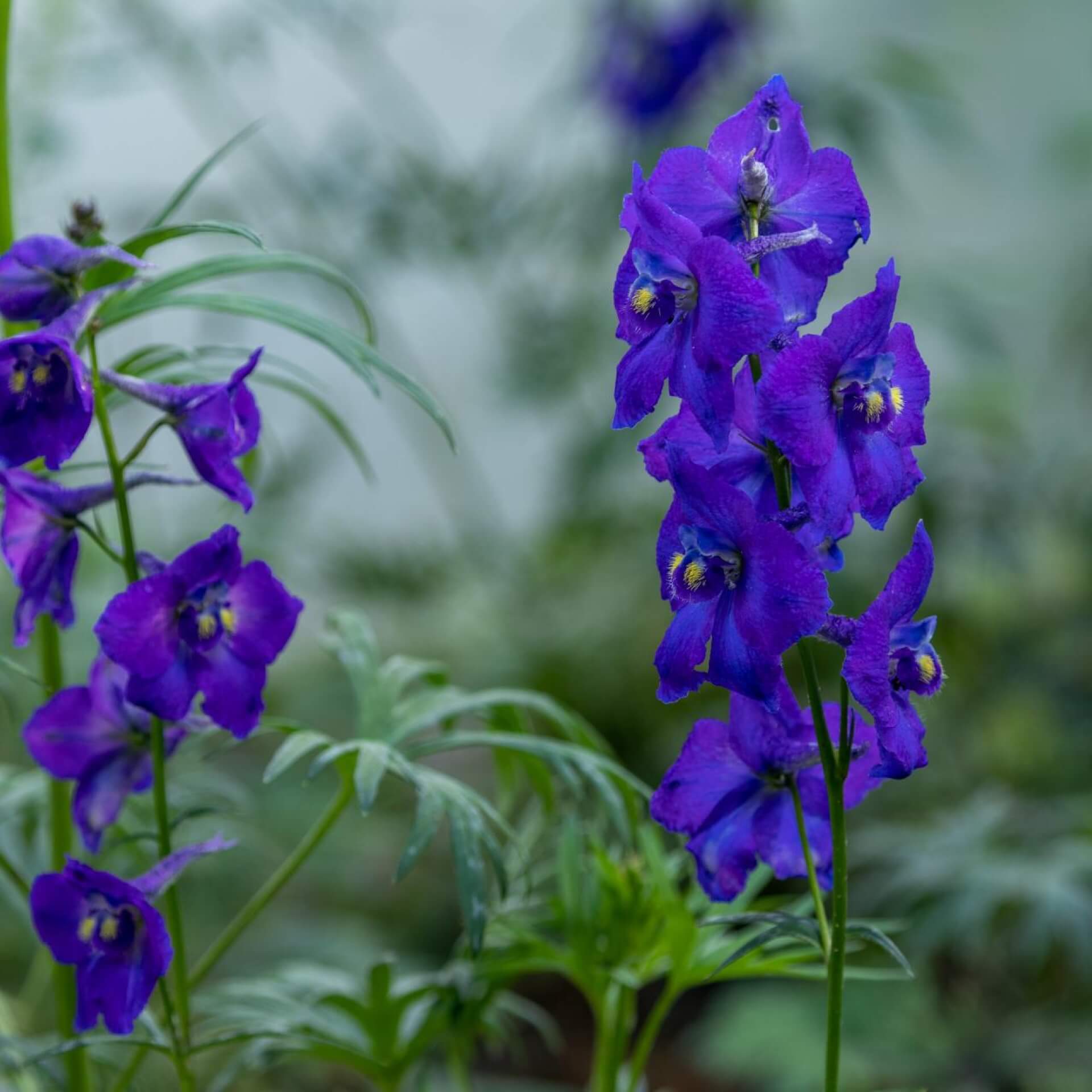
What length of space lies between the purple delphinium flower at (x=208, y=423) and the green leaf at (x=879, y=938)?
329 millimetres

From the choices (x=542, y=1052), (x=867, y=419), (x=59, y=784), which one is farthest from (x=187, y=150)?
(x=867, y=419)

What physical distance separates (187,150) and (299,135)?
302mm

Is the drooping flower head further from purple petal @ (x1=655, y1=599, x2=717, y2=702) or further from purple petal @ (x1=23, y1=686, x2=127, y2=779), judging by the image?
purple petal @ (x1=655, y1=599, x2=717, y2=702)

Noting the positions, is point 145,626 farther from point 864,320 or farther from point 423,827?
point 864,320

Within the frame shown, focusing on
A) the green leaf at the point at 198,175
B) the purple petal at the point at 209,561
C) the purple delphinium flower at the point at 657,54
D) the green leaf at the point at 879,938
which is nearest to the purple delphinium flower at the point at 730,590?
the green leaf at the point at 879,938

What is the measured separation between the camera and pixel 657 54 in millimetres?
2117

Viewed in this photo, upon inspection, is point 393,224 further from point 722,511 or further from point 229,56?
point 722,511

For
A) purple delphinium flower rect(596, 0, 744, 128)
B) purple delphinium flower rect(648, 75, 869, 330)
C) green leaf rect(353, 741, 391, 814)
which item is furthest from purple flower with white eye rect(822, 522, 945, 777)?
purple delphinium flower rect(596, 0, 744, 128)

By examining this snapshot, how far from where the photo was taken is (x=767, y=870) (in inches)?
30.0

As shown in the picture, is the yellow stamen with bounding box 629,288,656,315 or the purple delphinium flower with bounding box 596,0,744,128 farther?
the purple delphinium flower with bounding box 596,0,744,128

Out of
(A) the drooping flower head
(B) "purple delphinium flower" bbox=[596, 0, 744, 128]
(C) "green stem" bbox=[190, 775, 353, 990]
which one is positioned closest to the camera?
(A) the drooping flower head

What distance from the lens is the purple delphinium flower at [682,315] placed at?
49 centimetres

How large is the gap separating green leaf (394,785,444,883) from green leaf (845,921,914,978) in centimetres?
21

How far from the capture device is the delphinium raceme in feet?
1.61
